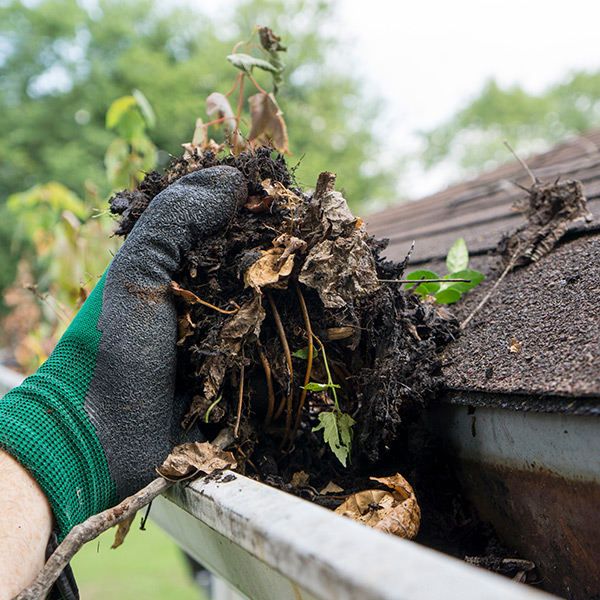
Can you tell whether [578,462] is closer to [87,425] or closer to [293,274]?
[293,274]

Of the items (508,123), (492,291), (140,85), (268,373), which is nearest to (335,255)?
(268,373)

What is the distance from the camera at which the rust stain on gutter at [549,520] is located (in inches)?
24.5

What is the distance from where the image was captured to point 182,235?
83 cm

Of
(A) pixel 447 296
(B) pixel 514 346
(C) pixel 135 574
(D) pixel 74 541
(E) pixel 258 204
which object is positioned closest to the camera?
(D) pixel 74 541

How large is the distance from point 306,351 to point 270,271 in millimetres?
152

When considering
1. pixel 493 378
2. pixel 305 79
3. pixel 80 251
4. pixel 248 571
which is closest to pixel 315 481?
pixel 248 571

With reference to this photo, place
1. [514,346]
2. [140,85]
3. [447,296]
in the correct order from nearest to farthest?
[514,346], [447,296], [140,85]

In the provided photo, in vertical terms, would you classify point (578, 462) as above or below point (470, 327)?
below

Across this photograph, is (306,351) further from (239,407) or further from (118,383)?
(118,383)

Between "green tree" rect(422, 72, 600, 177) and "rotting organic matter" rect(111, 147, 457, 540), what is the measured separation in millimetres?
19493

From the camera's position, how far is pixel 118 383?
79cm

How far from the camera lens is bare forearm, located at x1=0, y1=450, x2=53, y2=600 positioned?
2.18ft

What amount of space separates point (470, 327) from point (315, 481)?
406mm

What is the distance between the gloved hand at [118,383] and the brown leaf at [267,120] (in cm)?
34
